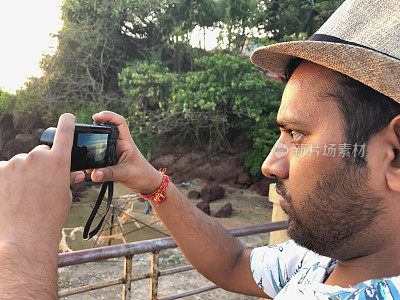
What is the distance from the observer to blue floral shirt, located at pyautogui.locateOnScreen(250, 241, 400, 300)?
769mm

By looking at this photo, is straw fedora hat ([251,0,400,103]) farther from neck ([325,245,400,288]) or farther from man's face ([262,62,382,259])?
neck ([325,245,400,288])

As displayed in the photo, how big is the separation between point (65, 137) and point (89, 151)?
191mm

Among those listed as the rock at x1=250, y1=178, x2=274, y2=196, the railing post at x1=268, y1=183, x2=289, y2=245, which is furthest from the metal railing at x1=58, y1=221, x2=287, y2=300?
the rock at x1=250, y1=178, x2=274, y2=196

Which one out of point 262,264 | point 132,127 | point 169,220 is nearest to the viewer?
point 262,264

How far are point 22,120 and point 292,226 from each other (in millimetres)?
16268

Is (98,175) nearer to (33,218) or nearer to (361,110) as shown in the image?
(33,218)

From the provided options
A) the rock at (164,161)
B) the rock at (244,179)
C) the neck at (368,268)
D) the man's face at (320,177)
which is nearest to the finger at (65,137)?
the man's face at (320,177)

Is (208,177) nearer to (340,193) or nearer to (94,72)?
(94,72)

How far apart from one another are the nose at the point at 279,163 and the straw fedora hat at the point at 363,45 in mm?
284

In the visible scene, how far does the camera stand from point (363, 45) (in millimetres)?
828

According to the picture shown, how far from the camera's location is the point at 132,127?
11484mm

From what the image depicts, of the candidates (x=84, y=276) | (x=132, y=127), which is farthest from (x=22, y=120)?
(x=84, y=276)

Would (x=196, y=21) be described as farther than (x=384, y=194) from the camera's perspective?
Yes

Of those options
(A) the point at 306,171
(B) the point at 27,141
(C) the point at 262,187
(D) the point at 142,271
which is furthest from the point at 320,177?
(B) the point at 27,141
